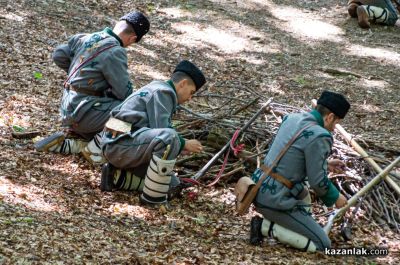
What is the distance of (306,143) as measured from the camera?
14.2 ft

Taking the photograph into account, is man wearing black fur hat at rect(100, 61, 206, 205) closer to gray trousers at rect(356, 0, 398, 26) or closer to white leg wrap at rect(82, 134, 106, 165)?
white leg wrap at rect(82, 134, 106, 165)

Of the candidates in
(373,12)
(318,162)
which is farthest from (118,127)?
(373,12)

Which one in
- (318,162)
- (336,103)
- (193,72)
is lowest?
(318,162)

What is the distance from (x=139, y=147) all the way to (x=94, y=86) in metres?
0.97

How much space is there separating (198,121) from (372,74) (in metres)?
3.98

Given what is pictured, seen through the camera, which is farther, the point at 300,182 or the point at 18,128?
the point at 18,128

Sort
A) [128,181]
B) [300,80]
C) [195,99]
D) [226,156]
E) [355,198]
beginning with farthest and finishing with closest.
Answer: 1. [300,80]
2. [195,99]
3. [226,156]
4. [128,181]
5. [355,198]

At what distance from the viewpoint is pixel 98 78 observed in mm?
5527

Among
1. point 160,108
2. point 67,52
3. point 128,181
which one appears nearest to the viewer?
point 160,108

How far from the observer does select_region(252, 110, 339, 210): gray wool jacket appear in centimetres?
430

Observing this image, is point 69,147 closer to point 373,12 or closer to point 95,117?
point 95,117

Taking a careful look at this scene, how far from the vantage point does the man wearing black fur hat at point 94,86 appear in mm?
5461

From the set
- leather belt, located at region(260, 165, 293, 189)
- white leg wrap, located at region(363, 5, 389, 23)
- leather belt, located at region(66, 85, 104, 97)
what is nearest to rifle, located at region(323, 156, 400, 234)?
leather belt, located at region(260, 165, 293, 189)

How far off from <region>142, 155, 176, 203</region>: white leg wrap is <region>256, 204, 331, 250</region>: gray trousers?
81cm
